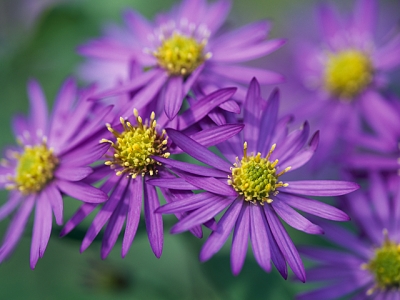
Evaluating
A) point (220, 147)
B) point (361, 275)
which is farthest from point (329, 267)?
point (220, 147)

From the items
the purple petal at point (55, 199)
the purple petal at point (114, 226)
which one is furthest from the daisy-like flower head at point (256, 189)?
the purple petal at point (55, 199)

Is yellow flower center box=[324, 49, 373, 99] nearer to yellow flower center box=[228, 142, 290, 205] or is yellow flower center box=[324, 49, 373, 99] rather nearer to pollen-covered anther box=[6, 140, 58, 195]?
yellow flower center box=[228, 142, 290, 205]

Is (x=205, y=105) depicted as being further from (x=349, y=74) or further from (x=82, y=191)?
(x=349, y=74)

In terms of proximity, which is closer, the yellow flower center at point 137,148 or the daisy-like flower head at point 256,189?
the daisy-like flower head at point 256,189

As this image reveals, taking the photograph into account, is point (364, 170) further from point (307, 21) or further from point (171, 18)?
point (307, 21)

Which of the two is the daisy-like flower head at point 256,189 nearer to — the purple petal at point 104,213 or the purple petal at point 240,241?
the purple petal at point 240,241

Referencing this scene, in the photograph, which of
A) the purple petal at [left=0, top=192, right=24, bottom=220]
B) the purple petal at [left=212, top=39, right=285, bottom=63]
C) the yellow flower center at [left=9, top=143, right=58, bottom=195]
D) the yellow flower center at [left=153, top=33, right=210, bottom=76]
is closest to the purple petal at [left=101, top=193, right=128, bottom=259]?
the yellow flower center at [left=9, top=143, right=58, bottom=195]
